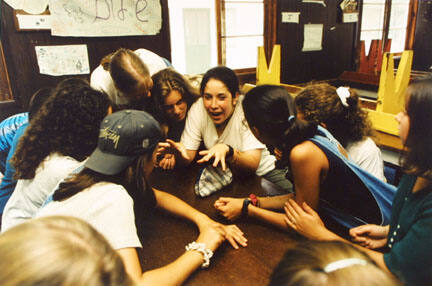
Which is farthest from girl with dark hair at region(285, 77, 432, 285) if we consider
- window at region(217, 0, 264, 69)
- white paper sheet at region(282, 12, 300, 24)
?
white paper sheet at region(282, 12, 300, 24)

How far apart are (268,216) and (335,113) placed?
2.25 ft

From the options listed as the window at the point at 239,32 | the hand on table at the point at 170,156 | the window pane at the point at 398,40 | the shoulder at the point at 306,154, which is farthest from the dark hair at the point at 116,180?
the window pane at the point at 398,40

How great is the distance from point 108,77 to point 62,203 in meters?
1.48

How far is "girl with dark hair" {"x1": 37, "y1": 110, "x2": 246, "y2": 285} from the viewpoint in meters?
0.85

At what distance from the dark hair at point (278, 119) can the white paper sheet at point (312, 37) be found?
10.7 feet

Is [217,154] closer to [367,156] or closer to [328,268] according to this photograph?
[367,156]

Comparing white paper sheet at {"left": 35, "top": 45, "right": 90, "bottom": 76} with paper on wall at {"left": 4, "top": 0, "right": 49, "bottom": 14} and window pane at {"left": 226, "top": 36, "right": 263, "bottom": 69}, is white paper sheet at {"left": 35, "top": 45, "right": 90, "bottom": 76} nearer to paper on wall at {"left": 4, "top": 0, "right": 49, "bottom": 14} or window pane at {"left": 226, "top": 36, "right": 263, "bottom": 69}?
paper on wall at {"left": 4, "top": 0, "right": 49, "bottom": 14}

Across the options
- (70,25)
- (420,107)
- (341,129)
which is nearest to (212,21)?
(70,25)

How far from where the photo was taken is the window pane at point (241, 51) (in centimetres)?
348

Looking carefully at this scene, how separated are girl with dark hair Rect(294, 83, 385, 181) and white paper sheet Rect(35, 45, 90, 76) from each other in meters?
1.92

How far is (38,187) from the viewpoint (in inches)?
47.2

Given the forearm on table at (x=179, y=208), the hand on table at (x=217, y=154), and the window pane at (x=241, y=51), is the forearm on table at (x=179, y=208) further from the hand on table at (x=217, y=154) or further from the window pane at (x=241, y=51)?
the window pane at (x=241, y=51)

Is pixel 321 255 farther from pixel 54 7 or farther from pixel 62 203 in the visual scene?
pixel 54 7

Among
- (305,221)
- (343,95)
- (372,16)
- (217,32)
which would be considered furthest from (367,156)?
(372,16)
